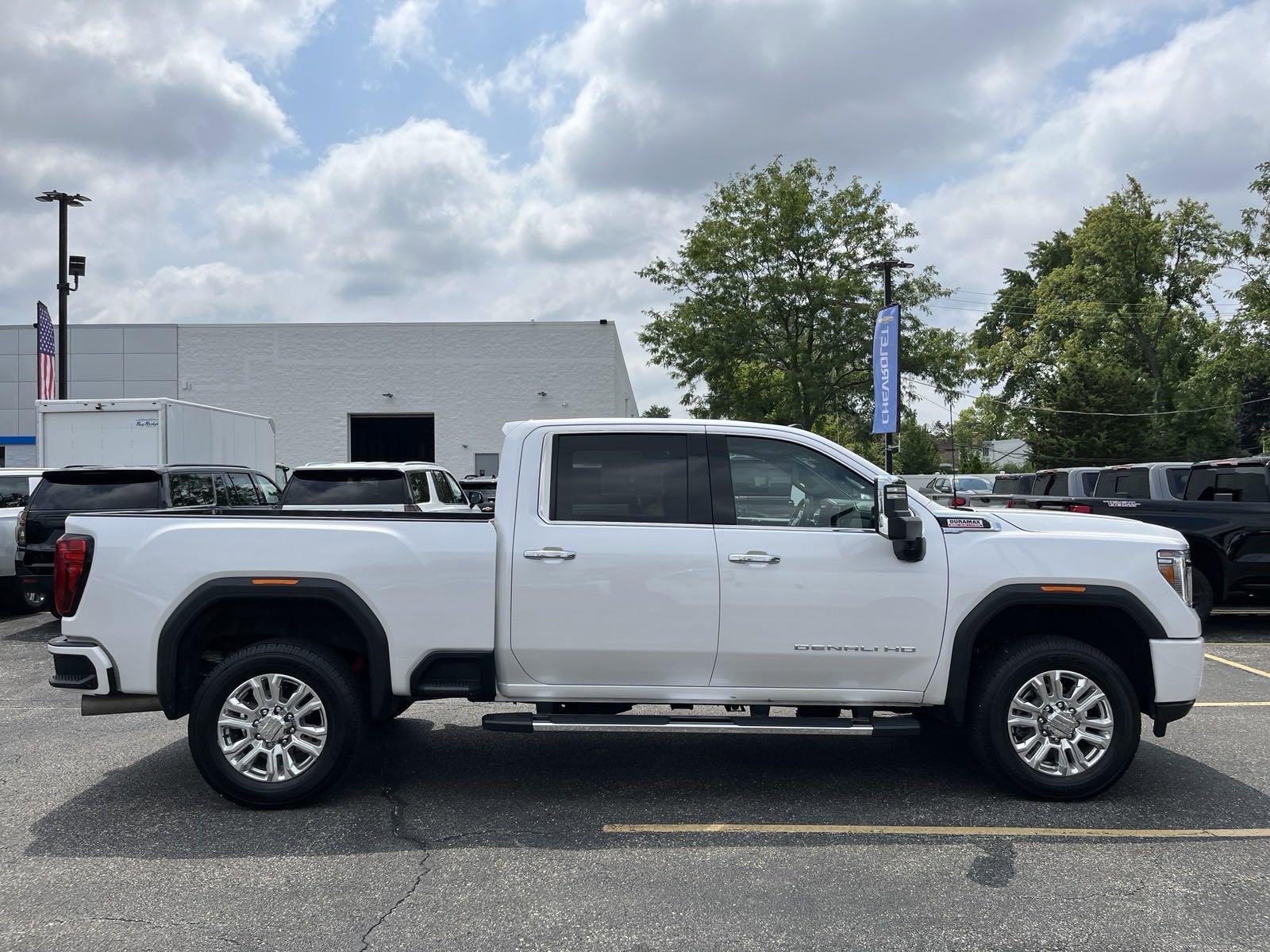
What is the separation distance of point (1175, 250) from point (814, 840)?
5656cm

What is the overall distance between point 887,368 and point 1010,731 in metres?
22.6

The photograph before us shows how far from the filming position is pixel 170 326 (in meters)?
36.9

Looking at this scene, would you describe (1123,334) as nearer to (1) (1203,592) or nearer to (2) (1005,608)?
(1) (1203,592)

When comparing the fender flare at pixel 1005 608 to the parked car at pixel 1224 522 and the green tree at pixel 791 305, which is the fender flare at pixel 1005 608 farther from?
the green tree at pixel 791 305

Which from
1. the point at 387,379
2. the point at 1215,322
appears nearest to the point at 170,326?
the point at 387,379

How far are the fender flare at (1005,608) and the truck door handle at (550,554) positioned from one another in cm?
198

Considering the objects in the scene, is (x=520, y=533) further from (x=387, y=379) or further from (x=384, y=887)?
(x=387, y=379)

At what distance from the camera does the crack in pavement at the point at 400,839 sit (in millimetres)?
3773

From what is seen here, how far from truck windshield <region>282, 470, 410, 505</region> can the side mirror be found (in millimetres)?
7498

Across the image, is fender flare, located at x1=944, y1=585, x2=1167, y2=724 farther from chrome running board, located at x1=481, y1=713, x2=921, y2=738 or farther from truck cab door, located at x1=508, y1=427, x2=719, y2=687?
truck cab door, located at x1=508, y1=427, x2=719, y2=687

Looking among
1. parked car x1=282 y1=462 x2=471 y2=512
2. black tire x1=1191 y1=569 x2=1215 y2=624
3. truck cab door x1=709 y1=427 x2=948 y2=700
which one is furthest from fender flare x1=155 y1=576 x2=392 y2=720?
black tire x1=1191 y1=569 x2=1215 y2=624

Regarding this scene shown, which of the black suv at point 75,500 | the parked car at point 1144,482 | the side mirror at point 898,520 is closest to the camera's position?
the side mirror at point 898,520

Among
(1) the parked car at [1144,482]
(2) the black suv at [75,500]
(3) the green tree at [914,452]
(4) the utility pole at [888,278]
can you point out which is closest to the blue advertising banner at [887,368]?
(4) the utility pole at [888,278]

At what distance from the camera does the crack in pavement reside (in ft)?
12.4
